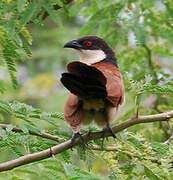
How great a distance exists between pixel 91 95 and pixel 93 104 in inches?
7.0

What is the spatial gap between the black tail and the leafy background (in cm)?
24

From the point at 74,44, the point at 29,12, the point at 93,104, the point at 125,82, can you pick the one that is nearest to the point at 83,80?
the point at 93,104

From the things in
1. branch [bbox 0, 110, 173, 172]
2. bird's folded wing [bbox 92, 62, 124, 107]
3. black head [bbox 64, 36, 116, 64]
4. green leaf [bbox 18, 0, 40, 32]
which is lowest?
branch [bbox 0, 110, 173, 172]

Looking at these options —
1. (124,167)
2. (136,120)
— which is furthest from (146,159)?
(136,120)

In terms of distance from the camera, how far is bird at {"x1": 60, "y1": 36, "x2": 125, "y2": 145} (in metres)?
2.62

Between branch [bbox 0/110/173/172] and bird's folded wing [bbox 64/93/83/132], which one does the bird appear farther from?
branch [bbox 0/110/173/172]

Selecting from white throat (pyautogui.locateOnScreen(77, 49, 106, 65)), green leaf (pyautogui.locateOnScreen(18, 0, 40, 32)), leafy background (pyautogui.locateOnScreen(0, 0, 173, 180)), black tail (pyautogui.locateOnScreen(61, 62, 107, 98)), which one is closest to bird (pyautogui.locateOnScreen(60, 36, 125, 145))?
black tail (pyautogui.locateOnScreen(61, 62, 107, 98))

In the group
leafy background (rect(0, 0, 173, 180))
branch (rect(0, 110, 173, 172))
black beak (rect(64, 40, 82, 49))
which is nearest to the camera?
branch (rect(0, 110, 173, 172))

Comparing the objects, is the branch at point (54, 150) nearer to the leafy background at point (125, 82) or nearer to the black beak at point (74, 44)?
the leafy background at point (125, 82)

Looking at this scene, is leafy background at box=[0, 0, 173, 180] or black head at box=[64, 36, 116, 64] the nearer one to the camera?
leafy background at box=[0, 0, 173, 180]

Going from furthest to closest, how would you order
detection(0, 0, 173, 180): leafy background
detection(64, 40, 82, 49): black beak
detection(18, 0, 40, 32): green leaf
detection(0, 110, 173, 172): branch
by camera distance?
detection(64, 40, 82, 49): black beak, detection(18, 0, 40, 32): green leaf, detection(0, 0, 173, 180): leafy background, detection(0, 110, 173, 172): branch

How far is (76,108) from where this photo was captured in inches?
116

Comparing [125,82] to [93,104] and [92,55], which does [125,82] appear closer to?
[92,55]

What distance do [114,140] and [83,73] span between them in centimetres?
65
